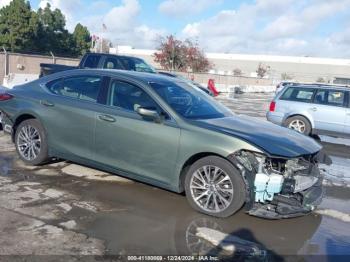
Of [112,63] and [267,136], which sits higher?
[112,63]

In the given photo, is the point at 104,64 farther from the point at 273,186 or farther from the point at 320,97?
the point at 273,186

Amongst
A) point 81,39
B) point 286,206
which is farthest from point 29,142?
point 81,39

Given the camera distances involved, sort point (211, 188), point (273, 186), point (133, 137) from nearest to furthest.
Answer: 1. point (273, 186)
2. point (211, 188)
3. point (133, 137)

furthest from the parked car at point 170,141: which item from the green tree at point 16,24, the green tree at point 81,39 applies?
the green tree at point 81,39

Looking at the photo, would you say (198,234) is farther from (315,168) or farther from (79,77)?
(79,77)

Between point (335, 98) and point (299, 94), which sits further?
point (299, 94)

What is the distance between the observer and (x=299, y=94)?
44.6 feet

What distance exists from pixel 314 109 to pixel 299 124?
0.63 meters

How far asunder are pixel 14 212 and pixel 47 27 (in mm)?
61688

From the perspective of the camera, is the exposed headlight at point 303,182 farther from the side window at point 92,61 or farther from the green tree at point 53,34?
the green tree at point 53,34

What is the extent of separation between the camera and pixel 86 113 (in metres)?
6.37

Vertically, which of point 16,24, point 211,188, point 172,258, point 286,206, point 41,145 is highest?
point 16,24

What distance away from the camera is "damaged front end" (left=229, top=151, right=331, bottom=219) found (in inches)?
201

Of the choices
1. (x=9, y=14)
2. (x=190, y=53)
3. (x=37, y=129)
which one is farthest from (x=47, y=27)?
(x=37, y=129)
